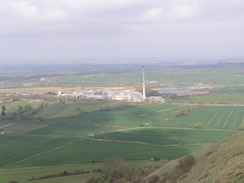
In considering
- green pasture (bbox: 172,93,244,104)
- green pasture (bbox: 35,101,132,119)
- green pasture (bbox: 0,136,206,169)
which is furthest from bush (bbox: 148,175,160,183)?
green pasture (bbox: 172,93,244,104)

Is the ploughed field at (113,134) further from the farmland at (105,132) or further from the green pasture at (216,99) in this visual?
the green pasture at (216,99)

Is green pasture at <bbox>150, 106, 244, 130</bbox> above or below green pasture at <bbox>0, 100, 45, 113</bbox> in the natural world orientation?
below

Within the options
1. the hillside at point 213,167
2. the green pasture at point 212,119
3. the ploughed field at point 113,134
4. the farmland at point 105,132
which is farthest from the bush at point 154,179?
the green pasture at point 212,119

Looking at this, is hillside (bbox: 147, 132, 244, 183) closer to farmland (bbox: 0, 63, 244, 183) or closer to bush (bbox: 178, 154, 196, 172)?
bush (bbox: 178, 154, 196, 172)

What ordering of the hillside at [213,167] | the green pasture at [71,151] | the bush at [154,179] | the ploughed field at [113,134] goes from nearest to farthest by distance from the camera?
the hillside at [213,167] < the bush at [154,179] < the green pasture at [71,151] < the ploughed field at [113,134]

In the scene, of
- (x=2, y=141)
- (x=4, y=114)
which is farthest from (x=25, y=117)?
(x=2, y=141)

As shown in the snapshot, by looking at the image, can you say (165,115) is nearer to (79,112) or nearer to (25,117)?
(79,112)
